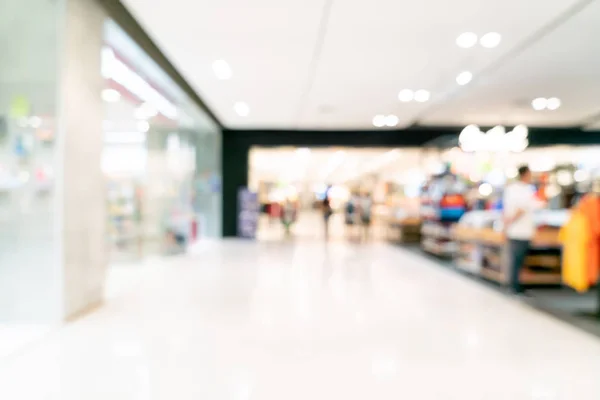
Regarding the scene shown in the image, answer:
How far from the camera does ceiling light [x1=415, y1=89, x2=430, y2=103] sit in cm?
891

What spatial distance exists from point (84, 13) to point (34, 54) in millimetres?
598

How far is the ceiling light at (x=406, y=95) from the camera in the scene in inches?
348

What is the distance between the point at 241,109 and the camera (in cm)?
1096

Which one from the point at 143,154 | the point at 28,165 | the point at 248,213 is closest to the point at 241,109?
the point at 143,154

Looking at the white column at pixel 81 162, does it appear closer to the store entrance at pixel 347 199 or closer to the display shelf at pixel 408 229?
the store entrance at pixel 347 199

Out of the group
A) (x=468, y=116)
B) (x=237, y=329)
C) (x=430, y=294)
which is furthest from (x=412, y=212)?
(x=237, y=329)

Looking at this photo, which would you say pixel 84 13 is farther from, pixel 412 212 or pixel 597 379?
pixel 412 212

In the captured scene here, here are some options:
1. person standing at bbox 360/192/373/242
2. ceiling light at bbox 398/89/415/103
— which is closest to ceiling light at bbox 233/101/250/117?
ceiling light at bbox 398/89/415/103

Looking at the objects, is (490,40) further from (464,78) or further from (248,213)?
(248,213)

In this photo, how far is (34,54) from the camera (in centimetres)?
453

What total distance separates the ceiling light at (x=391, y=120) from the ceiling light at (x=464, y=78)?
3.48 meters

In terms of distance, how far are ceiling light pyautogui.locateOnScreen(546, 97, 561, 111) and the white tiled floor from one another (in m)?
4.84

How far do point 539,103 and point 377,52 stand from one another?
16.5 ft

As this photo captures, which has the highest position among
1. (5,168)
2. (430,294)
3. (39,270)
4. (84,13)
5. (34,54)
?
(84,13)
